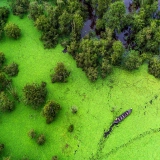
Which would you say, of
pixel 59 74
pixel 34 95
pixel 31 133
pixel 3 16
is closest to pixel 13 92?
pixel 34 95

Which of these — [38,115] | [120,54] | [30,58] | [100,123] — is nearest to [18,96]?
[38,115]

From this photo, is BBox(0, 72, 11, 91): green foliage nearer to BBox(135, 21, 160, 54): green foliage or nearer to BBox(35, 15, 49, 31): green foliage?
BBox(35, 15, 49, 31): green foliage

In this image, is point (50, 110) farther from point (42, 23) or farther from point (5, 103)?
point (42, 23)

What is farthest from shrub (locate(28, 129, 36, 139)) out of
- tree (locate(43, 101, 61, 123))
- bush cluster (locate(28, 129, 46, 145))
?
tree (locate(43, 101, 61, 123))

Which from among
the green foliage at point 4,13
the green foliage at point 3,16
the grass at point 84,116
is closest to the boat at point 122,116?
the grass at point 84,116

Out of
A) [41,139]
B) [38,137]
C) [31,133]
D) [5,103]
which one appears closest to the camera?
[41,139]

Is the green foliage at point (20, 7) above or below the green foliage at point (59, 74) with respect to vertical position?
above

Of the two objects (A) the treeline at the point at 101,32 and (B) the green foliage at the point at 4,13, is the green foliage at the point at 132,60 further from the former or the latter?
(B) the green foliage at the point at 4,13
